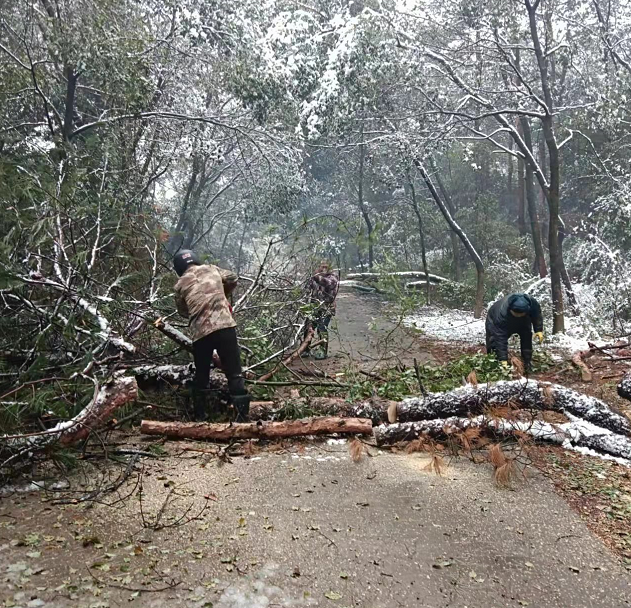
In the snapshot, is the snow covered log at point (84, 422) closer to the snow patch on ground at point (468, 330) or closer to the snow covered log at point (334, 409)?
the snow covered log at point (334, 409)

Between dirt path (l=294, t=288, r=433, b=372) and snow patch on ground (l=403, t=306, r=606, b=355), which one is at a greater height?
dirt path (l=294, t=288, r=433, b=372)

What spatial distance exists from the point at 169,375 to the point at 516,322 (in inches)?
155

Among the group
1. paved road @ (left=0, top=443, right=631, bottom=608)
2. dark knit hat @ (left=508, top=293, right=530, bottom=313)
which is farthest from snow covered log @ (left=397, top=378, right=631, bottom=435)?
dark knit hat @ (left=508, top=293, right=530, bottom=313)

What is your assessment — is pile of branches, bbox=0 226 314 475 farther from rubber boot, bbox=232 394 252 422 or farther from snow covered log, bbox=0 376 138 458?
rubber boot, bbox=232 394 252 422

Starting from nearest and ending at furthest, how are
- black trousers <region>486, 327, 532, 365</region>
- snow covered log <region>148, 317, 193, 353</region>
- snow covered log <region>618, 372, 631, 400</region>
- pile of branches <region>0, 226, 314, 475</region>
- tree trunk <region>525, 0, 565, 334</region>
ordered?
pile of branches <region>0, 226, 314, 475</region> < snow covered log <region>148, 317, 193, 353</region> < snow covered log <region>618, 372, 631, 400</region> < black trousers <region>486, 327, 532, 365</region> < tree trunk <region>525, 0, 565, 334</region>

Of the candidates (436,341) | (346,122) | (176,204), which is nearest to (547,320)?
(436,341)

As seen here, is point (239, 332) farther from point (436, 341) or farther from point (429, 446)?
point (436, 341)

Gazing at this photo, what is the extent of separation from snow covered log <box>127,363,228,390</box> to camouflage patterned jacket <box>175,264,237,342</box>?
0.49 metres

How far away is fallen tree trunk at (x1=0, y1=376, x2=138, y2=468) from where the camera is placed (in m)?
3.17

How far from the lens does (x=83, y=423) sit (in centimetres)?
341

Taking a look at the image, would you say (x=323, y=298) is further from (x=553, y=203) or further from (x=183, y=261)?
(x=553, y=203)

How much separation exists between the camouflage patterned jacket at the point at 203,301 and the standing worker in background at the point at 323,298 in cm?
189

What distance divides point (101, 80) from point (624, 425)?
26.3 feet

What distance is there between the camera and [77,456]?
3.40 meters
